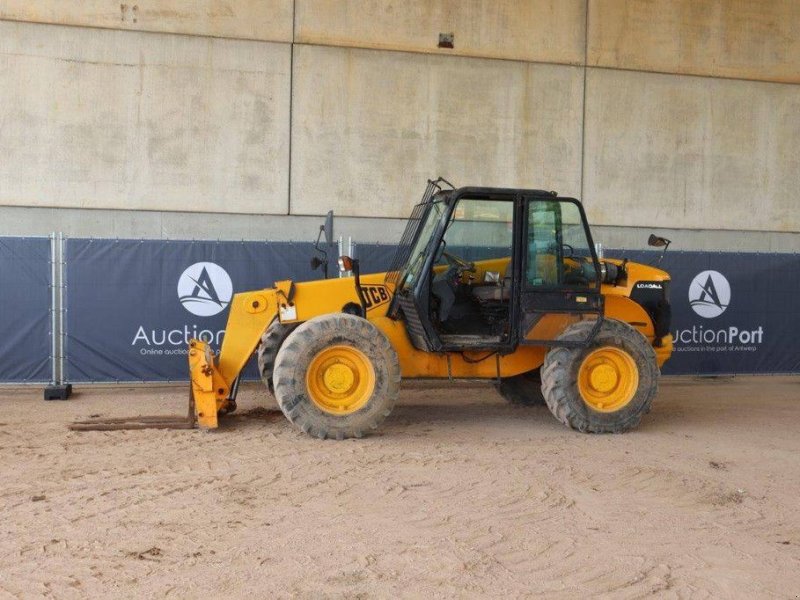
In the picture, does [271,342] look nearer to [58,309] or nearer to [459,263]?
[459,263]

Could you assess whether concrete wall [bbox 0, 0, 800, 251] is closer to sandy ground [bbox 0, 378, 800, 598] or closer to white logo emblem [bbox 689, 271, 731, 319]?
white logo emblem [bbox 689, 271, 731, 319]

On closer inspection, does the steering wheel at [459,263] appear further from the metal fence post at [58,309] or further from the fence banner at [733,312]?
the metal fence post at [58,309]

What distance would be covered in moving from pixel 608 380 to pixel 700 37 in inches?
349

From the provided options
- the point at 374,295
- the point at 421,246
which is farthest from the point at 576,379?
the point at 374,295

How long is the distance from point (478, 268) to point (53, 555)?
16.4ft

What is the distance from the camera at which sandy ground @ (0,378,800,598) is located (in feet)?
14.9

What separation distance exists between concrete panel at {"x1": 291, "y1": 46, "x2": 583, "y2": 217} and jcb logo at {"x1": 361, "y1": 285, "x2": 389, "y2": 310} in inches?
206

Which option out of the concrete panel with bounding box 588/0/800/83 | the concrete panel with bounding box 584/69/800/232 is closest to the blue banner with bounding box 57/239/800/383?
the concrete panel with bounding box 584/69/800/232

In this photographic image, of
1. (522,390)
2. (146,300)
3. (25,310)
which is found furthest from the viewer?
(146,300)

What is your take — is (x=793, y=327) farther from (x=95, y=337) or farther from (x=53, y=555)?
(x=53, y=555)

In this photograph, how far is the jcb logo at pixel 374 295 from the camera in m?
8.45

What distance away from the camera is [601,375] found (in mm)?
8398

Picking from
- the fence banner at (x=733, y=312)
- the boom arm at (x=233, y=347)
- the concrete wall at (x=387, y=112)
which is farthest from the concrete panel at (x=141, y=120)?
the fence banner at (x=733, y=312)

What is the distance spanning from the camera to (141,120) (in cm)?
1292
